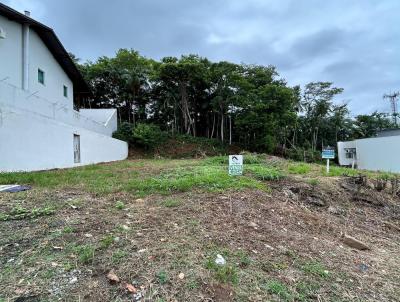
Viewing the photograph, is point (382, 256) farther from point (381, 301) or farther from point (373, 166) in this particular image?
point (373, 166)

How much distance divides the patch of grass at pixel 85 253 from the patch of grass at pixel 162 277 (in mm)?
654

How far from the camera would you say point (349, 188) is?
275 inches

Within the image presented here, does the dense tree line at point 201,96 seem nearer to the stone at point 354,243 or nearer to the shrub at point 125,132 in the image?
the shrub at point 125,132

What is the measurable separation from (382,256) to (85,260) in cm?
356

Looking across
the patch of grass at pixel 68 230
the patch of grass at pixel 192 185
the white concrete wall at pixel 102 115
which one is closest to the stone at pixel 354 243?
the patch of grass at pixel 192 185

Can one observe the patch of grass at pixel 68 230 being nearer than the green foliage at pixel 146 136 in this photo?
Yes

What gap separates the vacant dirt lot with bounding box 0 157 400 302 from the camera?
243 cm

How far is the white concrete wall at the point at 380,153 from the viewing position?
2134 cm

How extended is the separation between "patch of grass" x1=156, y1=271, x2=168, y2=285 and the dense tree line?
2046 centimetres

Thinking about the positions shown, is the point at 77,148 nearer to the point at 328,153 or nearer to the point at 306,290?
the point at 328,153

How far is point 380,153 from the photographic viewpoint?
2256 cm

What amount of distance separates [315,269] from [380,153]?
23351 mm

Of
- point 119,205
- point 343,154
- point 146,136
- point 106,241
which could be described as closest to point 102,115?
point 146,136

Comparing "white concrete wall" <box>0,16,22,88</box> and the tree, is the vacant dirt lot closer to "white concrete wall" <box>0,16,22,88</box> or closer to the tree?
"white concrete wall" <box>0,16,22,88</box>
